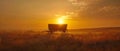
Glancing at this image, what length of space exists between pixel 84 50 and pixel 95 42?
3.31 m

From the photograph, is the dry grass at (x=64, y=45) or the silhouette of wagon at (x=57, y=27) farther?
the silhouette of wagon at (x=57, y=27)

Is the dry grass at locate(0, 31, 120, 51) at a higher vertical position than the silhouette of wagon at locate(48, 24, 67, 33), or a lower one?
lower

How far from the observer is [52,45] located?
803 inches

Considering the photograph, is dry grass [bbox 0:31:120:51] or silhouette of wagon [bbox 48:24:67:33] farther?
silhouette of wagon [bbox 48:24:67:33]

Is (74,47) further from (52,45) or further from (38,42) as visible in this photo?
(38,42)

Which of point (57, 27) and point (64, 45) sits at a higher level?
point (57, 27)

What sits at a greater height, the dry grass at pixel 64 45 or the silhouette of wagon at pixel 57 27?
the silhouette of wagon at pixel 57 27

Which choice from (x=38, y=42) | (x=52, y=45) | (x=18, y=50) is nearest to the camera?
(x=18, y=50)

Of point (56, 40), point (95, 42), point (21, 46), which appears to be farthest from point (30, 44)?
point (95, 42)

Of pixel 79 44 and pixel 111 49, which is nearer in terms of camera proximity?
pixel 111 49

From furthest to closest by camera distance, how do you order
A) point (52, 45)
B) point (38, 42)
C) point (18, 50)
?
point (38, 42) → point (52, 45) → point (18, 50)

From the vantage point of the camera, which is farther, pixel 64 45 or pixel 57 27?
pixel 57 27

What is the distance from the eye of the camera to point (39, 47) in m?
19.8

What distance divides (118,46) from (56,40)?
4036mm
